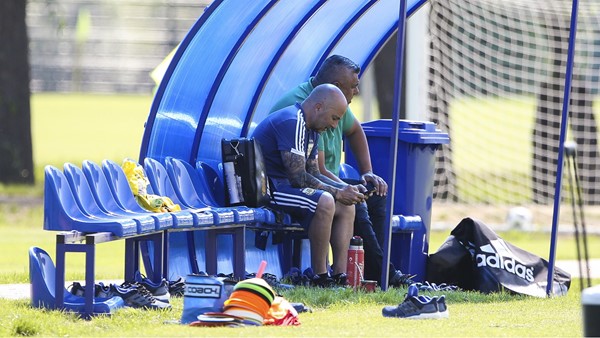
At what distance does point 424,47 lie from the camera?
17.5m

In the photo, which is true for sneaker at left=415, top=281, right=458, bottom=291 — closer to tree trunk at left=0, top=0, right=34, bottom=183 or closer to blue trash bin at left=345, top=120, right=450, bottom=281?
blue trash bin at left=345, top=120, right=450, bottom=281

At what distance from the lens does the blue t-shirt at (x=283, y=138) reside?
987 cm

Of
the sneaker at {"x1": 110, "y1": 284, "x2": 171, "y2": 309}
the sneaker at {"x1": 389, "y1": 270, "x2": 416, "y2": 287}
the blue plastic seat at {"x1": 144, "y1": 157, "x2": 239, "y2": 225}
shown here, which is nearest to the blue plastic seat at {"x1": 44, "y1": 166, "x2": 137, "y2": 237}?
the sneaker at {"x1": 110, "y1": 284, "x2": 171, "y2": 309}

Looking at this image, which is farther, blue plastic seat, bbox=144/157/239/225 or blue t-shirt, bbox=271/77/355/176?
blue t-shirt, bbox=271/77/355/176

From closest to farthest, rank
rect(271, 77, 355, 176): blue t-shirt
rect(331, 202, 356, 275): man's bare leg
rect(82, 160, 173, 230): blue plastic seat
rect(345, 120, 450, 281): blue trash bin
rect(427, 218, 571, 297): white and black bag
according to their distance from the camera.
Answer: rect(82, 160, 173, 230): blue plastic seat, rect(331, 202, 356, 275): man's bare leg, rect(427, 218, 571, 297): white and black bag, rect(271, 77, 355, 176): blue t-shirt, rect(345, 120, 450, 281): blue trash bin

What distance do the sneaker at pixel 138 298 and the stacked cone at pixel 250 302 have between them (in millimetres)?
Answer: 873

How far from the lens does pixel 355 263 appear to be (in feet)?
31.5

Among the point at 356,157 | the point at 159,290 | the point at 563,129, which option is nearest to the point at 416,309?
the point at 159,290

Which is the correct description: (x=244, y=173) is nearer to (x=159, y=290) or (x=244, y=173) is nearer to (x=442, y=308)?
(x=159, y=290)

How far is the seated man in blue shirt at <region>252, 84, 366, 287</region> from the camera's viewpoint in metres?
9.66

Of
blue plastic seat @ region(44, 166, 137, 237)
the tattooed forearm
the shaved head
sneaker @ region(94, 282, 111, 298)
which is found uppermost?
the shaved head

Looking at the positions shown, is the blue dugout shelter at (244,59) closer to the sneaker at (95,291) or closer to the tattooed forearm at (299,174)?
the tattooed forearm at (299,174)

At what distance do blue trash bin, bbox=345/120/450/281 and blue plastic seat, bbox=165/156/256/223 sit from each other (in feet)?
4.66

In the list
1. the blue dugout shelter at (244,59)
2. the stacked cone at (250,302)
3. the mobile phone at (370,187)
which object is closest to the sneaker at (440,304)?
the stacked cone at (250,302)
